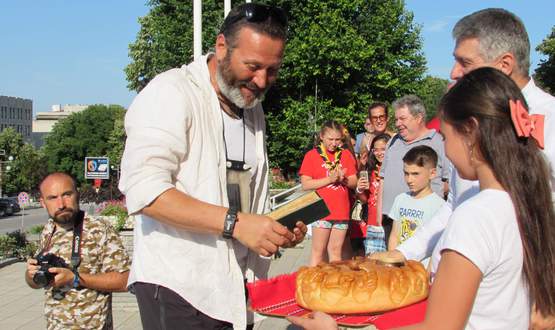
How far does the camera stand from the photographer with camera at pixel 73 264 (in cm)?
433

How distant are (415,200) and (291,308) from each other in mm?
4113

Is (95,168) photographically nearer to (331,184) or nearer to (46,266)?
(331,184)

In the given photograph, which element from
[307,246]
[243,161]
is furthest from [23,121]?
[243,161]

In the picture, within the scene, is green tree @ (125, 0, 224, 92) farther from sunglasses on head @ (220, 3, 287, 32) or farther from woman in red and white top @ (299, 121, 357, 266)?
sunglasses on head @ (220, 3, 287, 32)

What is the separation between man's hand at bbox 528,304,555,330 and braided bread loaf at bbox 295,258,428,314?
1.39 feet

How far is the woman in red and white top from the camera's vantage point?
9008mm

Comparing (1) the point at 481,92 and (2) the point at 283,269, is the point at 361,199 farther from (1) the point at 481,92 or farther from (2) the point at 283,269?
(1) the point at 481,92

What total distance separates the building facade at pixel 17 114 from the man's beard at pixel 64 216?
158348 millimetres

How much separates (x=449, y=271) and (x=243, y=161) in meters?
1.28

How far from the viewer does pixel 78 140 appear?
7850 cm

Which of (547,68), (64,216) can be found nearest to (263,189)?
(64,216)

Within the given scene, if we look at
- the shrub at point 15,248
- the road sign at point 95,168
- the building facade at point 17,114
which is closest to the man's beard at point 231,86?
the shrub at point 15,248

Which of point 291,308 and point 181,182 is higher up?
→ point 181,182

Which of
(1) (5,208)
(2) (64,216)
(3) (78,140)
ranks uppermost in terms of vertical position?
(3) (78,140)
